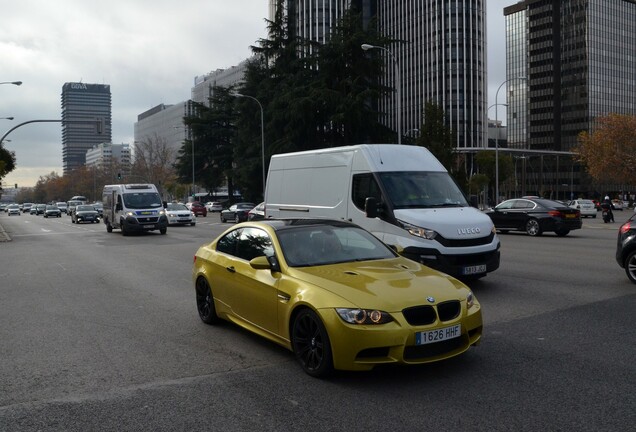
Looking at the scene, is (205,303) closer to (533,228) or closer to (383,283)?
(383,283)

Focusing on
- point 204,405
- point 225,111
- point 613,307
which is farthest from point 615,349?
point 225,111

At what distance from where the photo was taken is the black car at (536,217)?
70.5ft

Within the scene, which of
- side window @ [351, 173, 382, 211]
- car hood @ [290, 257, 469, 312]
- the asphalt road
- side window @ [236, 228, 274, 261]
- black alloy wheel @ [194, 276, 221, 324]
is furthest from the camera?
side window @ [351, 173, 382, 211]

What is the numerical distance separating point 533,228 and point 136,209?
1645 cm

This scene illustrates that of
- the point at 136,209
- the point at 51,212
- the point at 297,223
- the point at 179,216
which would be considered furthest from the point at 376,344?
the point at 51,212

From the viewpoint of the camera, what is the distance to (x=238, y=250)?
6793 millimetres

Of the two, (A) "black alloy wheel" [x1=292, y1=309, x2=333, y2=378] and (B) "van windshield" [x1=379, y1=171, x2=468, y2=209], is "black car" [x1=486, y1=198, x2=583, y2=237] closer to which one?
(B) "van windshield" [x1=379, y1=171, x2=468, y2=209]

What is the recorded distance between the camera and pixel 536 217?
21.9m

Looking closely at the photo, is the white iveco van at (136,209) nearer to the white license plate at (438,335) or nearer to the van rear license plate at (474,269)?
the van rear license plate at (474,269)

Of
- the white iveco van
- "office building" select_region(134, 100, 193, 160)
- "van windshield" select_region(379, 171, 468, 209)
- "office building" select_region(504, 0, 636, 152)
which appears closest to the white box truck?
"van windshield" select_region(379, 171, 468, 209)

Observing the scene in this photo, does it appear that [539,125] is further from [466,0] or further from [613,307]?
[613,307]

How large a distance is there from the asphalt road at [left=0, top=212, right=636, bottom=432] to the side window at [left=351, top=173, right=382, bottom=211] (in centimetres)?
261

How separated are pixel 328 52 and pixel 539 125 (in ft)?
384

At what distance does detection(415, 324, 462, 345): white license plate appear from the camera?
15.8ft
